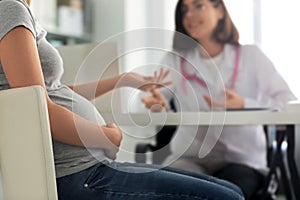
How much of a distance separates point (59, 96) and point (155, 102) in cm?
49

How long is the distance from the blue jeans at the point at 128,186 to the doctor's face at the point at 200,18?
1097 millimetres

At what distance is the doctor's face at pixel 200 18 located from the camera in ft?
6.68

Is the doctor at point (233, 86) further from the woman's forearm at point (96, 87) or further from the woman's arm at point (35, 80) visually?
the woman's arm at point (35, 80)

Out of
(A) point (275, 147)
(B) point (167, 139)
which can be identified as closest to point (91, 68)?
(B) point (167, 139)

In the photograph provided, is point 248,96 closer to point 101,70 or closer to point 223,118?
point 223,118

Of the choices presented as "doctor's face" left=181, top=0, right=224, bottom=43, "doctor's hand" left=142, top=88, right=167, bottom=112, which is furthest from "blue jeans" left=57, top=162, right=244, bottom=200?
"doctor's face" left=181, top=0, right=224, bottom=43

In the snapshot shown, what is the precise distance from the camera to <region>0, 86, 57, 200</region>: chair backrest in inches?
35.6

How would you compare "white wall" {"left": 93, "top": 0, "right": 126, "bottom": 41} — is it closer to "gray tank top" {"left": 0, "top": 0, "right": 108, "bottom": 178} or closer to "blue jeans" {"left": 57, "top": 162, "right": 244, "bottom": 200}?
"gray tank top" {"left": 0, "top": 0, "right": 108, "bottom": 178}

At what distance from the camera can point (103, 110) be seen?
3.75 feet

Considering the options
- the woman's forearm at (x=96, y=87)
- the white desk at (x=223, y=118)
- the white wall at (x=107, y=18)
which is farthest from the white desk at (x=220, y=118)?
the white wall at (x=107, y=18)

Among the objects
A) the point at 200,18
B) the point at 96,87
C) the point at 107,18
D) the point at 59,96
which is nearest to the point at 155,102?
the point at 96,87

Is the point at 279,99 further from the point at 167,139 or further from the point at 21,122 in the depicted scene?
the point at 21,122

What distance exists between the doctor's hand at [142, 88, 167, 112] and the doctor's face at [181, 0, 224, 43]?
574 mm

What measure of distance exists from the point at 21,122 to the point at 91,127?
16cm
